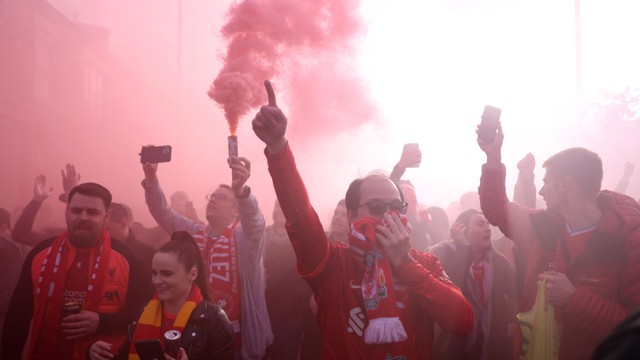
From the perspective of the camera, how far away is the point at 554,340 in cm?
330

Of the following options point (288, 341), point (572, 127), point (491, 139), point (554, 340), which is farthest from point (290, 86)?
point (572, 127)

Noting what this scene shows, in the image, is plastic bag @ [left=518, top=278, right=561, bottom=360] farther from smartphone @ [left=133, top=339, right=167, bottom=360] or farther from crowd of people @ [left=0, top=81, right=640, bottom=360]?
smartphone @ [left=133, top=339, right=167, bottom=360]

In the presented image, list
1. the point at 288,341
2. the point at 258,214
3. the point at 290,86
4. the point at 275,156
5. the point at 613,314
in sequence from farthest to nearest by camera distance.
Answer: the point at 290,86 < the point at 288,341 < the point at 258,214 < the point at 613,314 < the point at 275,156

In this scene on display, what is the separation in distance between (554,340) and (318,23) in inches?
234

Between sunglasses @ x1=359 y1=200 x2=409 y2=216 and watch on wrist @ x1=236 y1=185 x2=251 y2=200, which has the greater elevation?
watch on wrist @ x1=236 y1=185 x2=251 y2=200

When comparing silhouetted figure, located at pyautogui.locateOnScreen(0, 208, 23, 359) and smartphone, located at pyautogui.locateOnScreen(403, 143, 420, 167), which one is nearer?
smartphone, located at pyautogui.locateOnScreen(403, 143, 420, 167)

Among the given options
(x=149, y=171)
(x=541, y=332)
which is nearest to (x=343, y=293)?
(x=541, y=332)

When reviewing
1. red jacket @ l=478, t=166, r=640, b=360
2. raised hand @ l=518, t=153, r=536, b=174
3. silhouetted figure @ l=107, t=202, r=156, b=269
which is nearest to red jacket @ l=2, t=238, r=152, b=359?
silhouetted figure @ l=107, t=202, r=156, b=269

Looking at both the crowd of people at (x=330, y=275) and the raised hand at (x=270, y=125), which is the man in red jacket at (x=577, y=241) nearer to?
the crowd of people at (x=330, y=275)

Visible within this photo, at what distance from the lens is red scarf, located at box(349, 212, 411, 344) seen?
242 centimetres

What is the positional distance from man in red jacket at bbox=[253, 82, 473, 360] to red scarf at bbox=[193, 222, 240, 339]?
2.30 metres

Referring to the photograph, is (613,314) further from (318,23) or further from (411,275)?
(318,23)

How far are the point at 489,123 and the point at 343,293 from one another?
6.03 feet

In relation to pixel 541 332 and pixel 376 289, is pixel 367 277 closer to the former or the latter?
pixel 376 289
